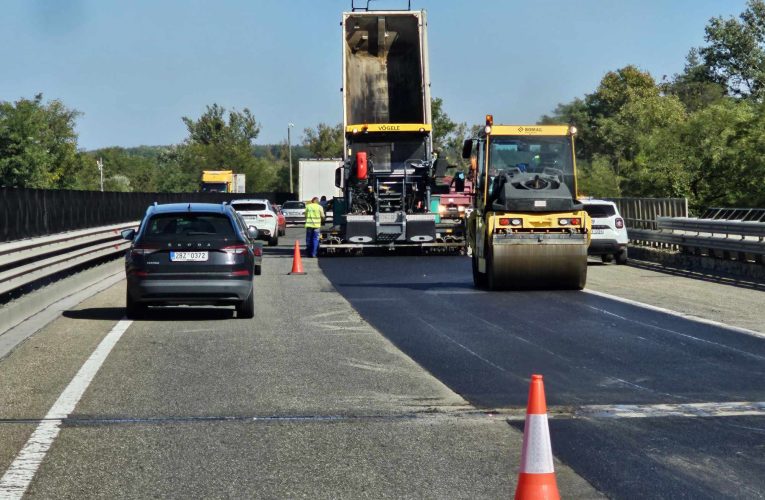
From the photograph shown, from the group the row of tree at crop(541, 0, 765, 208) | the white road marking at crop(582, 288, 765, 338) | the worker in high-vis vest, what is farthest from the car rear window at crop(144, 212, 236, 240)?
the row of tree at crop(541, 0, 765, 208)

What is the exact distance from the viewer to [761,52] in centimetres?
8300

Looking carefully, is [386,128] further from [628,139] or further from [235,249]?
[628,139]

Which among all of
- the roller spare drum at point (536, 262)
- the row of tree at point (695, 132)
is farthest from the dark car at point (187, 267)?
the row of tree at point (695, 132)

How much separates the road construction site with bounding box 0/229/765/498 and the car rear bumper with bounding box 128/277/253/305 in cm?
39

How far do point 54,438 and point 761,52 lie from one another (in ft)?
264

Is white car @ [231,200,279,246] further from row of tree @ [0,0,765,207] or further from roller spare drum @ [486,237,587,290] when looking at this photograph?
roller spare drum @ [486,237,587,290]

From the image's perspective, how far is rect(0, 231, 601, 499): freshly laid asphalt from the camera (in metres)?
7.22

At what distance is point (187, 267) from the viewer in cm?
1656

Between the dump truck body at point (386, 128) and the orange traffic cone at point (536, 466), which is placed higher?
the dump truck body at point (386, 128)

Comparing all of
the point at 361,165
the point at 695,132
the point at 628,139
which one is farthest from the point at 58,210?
the point at 628,139

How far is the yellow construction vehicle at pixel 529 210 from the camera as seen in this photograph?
21.5 metres

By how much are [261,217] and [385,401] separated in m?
32.6

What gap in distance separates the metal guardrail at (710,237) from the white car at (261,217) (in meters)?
13.4

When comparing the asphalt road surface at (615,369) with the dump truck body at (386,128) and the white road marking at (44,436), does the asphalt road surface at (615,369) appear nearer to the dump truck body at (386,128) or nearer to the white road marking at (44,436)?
the white road marking at (44,436)
